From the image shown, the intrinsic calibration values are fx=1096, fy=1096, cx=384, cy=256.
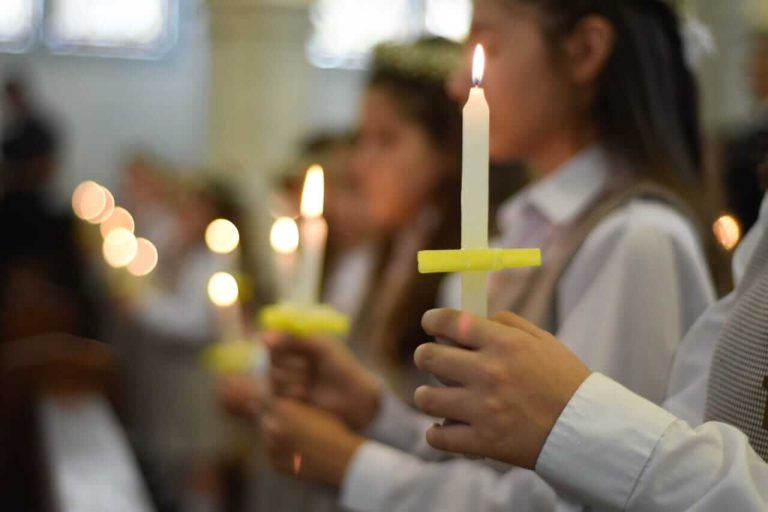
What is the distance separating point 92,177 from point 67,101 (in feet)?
3.19

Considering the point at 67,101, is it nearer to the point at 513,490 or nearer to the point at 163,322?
the point at 163,322

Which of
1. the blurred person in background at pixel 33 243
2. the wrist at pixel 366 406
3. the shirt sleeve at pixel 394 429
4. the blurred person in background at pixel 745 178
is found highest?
the blurred person in background at pixel 745 178

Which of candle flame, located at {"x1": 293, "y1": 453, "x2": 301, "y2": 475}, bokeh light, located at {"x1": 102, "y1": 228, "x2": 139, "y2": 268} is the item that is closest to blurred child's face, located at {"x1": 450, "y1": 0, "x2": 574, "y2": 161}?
candle flame, located at {"x1": 293, "y1": 453, "x2": 301, "y2": 475}

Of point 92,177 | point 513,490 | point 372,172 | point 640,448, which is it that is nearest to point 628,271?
point 513,490

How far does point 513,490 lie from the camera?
5.36 ft

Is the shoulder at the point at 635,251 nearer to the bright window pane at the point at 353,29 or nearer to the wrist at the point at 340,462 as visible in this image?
the wrist at the point at 340,462

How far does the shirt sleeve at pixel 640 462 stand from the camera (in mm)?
1109

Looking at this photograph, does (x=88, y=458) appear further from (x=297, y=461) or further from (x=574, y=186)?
(x=574, y=186)

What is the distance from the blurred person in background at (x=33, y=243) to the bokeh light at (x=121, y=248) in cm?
36

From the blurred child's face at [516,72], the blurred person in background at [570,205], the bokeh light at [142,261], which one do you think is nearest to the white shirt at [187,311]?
the bokeh light at [142,261]

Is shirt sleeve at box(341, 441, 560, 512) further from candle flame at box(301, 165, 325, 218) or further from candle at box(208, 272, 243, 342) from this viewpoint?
candle at box(208, 272, 243, 342)

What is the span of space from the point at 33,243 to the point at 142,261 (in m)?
1.85

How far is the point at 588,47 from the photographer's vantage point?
1.97 metres

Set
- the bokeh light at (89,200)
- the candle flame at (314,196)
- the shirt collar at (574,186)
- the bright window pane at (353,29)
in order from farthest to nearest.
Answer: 1. the bright window pane at (353,29)
2. the bokeh light at (89,200)
3. the shirt collar at (574,186)
4. the candle flame at (314,196)
